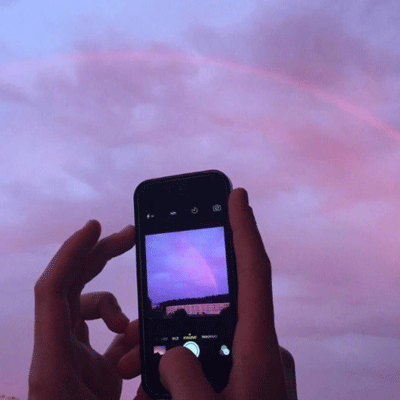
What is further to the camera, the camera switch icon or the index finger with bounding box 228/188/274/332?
the camera switch icon

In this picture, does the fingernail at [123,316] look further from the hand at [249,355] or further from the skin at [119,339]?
the hand at [249,355]

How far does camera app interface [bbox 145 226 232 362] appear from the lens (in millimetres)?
2863

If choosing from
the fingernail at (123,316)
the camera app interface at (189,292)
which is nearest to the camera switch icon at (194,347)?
the camera app interface at (189,292)

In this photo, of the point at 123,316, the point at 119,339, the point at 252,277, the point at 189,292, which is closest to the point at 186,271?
the point at 189,292

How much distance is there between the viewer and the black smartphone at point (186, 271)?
2.84m

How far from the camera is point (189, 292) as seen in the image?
310 centimetres

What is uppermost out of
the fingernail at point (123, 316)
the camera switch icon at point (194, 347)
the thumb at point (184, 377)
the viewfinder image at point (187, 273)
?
the viewfinder image at point (187, 273)

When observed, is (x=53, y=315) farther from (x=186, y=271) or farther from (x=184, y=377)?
(x=186, y=271)

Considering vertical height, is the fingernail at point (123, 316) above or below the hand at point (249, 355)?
above

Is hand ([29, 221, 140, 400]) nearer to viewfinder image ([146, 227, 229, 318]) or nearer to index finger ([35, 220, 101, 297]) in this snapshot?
index finger ([35, 220, 101, 297])

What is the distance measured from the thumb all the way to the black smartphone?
0.66m

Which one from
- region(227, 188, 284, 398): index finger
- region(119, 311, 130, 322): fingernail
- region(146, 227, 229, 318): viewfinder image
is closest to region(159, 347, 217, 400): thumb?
region(227, 188, 284, 398): index finger

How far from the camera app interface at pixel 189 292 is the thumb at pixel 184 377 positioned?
0.70m

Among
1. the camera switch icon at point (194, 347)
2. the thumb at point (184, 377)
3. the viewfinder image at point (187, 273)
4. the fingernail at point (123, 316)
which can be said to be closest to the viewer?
the thumb at point (184, 377)
